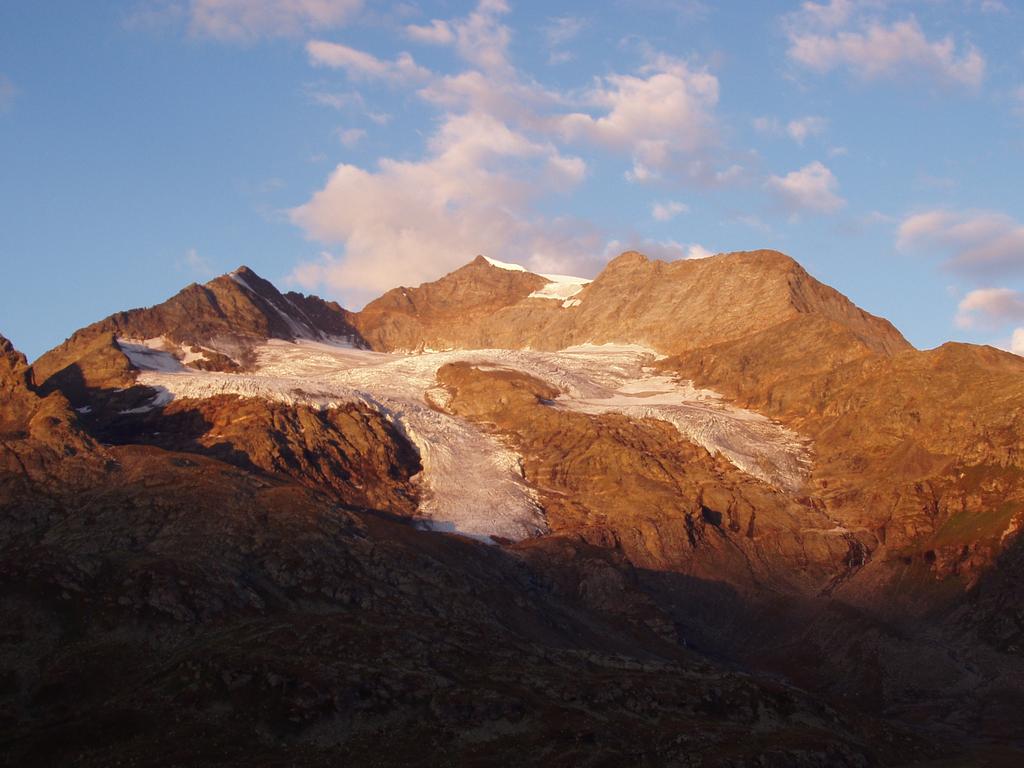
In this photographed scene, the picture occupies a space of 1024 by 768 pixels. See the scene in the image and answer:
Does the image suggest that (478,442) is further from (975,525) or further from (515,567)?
(975,525)

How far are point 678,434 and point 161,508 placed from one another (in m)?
85.9

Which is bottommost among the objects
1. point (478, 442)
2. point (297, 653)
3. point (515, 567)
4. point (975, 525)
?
point (297, 653)

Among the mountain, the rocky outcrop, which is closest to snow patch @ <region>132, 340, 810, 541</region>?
the mountain

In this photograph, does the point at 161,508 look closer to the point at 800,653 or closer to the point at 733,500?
the point at 800,653

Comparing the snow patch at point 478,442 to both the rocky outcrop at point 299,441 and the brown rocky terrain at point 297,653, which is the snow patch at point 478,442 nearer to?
the rocky outcrop at point 299,441

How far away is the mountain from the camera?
249 ft

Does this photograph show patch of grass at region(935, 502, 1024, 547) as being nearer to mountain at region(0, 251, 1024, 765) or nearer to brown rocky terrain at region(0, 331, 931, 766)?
mountain at region(0, 251, 1024, 765)

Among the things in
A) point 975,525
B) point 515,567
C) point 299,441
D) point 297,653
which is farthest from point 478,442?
point 297,653

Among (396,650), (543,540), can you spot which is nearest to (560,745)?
(396,650)

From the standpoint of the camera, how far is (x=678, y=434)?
566 feet

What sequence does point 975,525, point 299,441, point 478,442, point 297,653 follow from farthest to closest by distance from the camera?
point 478,442 < point 299,441 < point 975,525 < point 297,653

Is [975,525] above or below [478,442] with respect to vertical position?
below

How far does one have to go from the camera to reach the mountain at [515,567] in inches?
2992

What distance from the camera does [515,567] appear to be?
128m
